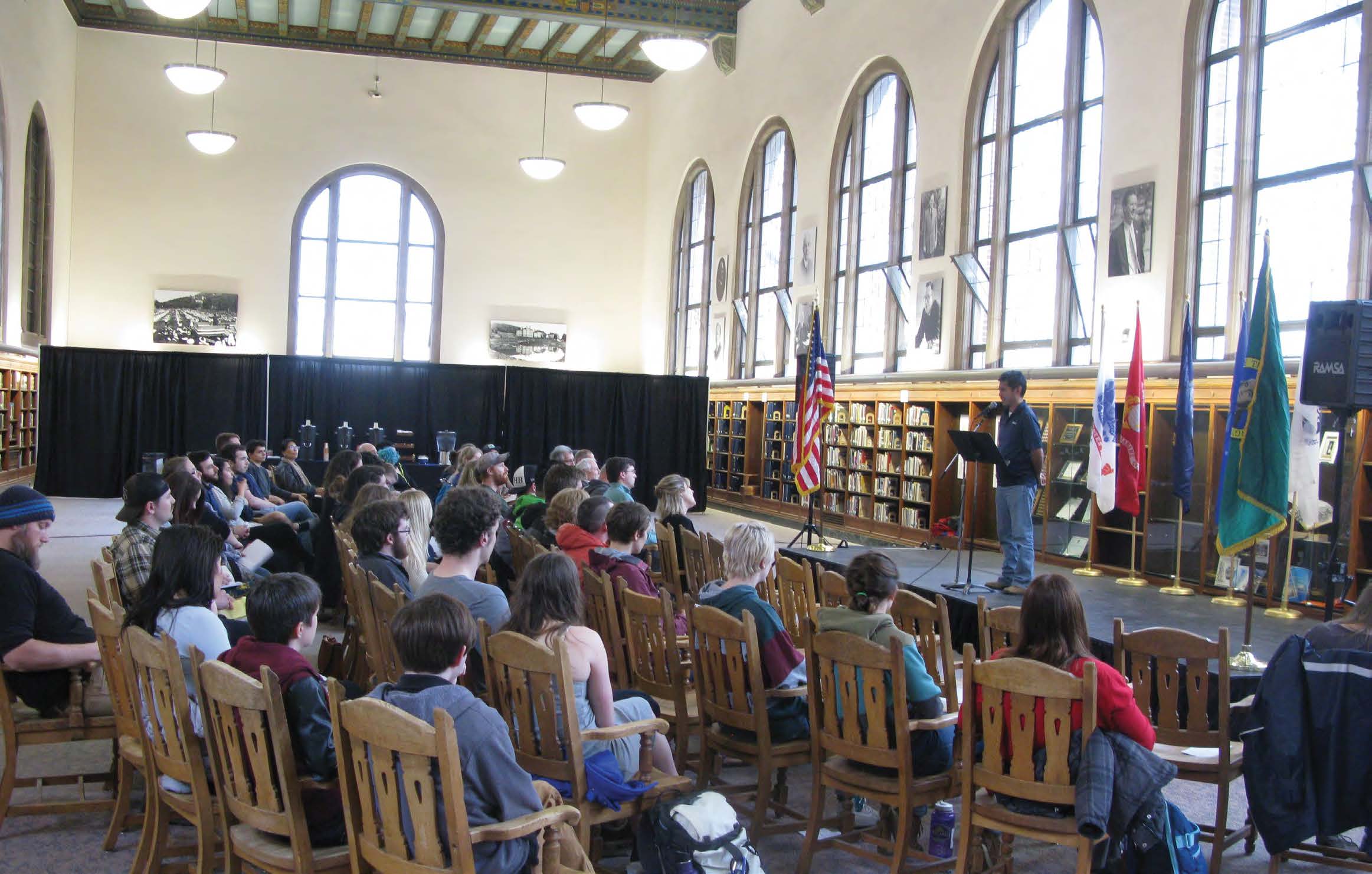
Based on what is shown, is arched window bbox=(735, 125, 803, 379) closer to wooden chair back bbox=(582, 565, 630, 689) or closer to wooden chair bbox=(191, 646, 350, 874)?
wooden chair back bbox=(582, 565, 630, 689)

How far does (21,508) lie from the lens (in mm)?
3670

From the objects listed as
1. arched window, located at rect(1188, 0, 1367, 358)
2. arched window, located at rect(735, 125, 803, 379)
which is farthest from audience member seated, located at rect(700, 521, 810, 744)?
arched window, located at rect(735, 125, 803, 379)

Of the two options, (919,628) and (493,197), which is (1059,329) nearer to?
(919,628)

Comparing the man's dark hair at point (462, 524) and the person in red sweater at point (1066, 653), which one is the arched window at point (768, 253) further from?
the person in red sweater at point (1066, 653)

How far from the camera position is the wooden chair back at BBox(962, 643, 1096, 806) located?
2807 millimetres

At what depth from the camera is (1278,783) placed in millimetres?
3188

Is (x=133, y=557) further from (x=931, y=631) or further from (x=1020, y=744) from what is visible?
(x=1020, y=744)

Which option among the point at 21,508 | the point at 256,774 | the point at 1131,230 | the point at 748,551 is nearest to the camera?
the point at 256,774

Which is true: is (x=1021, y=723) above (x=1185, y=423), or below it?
below

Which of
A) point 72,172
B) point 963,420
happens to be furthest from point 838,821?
point 72,172


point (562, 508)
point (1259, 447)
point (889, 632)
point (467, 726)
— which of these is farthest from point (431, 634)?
point (1259, 447)

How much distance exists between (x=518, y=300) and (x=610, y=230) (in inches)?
92.0

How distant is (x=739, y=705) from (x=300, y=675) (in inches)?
58.8

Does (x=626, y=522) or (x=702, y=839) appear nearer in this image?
(x=702, y=839)
